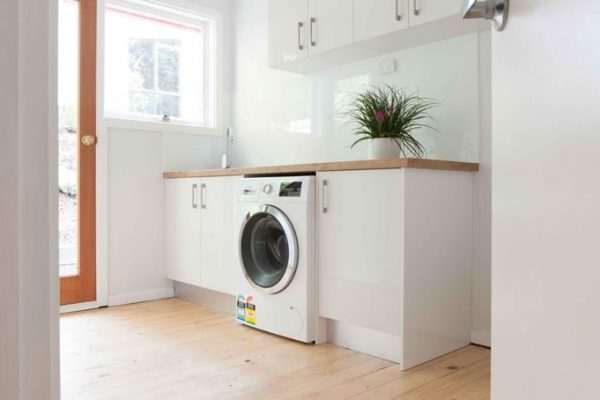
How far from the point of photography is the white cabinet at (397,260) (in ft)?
6.99

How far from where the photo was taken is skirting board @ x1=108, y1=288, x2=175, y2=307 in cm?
339

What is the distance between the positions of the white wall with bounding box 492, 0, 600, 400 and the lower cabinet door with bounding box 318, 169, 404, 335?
152 centimetres

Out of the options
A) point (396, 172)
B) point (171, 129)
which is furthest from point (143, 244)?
point (396, 172)

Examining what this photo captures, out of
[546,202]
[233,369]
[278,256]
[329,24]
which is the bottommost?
[233,369]

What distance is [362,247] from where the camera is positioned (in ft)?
7.41

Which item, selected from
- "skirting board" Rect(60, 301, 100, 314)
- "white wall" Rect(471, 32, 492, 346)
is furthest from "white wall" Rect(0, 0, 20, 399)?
"skirting board" Rect(60, 301, 100, 314)

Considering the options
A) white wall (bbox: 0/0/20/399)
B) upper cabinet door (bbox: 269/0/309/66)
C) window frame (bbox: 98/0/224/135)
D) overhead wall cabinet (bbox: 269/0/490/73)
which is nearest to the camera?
white wall (bbox: 0/0/20/399)

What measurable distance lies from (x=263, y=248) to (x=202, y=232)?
0.66m

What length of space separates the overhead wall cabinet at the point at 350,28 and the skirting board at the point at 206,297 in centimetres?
155

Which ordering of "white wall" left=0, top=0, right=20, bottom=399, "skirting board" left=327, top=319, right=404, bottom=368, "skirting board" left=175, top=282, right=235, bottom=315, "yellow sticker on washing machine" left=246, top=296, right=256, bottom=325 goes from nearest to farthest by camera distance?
"white wall" left=0, top=0, right=20, bottom=399 < "skirting board" left=327, top=319, right=404, bottom=368 < "yellow sticker on washing machine" left=246, top=296, right=256, bottom=325 < "skirting board" left=175, top=282, right=235, bottom=315

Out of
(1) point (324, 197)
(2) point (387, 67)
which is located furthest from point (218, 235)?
(2) point (387, 67)

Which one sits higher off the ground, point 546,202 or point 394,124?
point 394,124

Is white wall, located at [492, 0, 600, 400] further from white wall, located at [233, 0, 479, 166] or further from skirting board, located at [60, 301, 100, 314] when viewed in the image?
skirting board, located at [60, 301, 100, 314]

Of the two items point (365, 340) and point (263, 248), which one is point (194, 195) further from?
point (365, 340)
